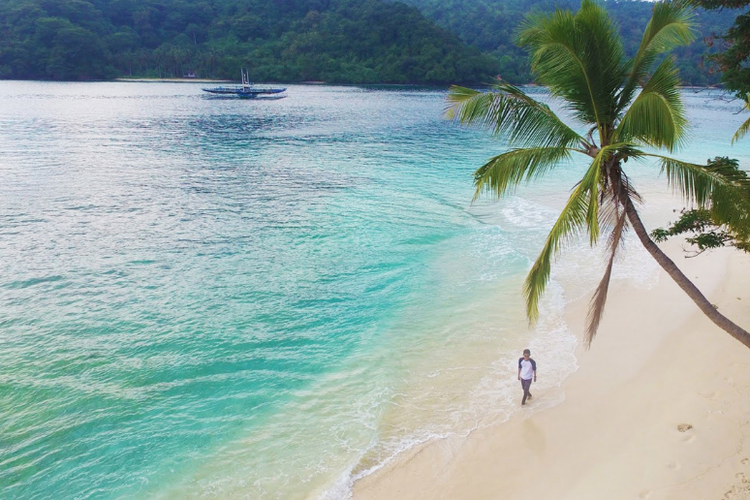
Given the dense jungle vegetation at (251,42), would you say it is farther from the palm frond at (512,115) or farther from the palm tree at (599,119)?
the palm frond at (512,115)

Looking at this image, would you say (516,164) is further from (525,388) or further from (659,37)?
(525,388)

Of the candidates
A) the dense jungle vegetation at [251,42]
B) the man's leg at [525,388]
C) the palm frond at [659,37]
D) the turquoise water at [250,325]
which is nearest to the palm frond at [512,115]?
the palm frond at [659,37]

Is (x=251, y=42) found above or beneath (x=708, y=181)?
above

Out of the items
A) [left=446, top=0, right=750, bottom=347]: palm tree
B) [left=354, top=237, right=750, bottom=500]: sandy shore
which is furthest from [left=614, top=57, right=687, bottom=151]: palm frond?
[left=354, top=237, right=750, bottom=500]: sandy shore

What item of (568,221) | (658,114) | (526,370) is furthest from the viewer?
(526,370)

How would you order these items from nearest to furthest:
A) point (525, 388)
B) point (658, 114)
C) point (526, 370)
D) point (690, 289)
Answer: point (658, 114), point (690, 289), point (526, 370), point (525, 388)

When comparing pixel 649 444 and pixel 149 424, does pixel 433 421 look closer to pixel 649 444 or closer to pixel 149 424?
pixel 649 444

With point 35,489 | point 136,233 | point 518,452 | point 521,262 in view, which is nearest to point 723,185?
point 518,452

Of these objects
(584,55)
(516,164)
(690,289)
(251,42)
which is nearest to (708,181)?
(690,289)
